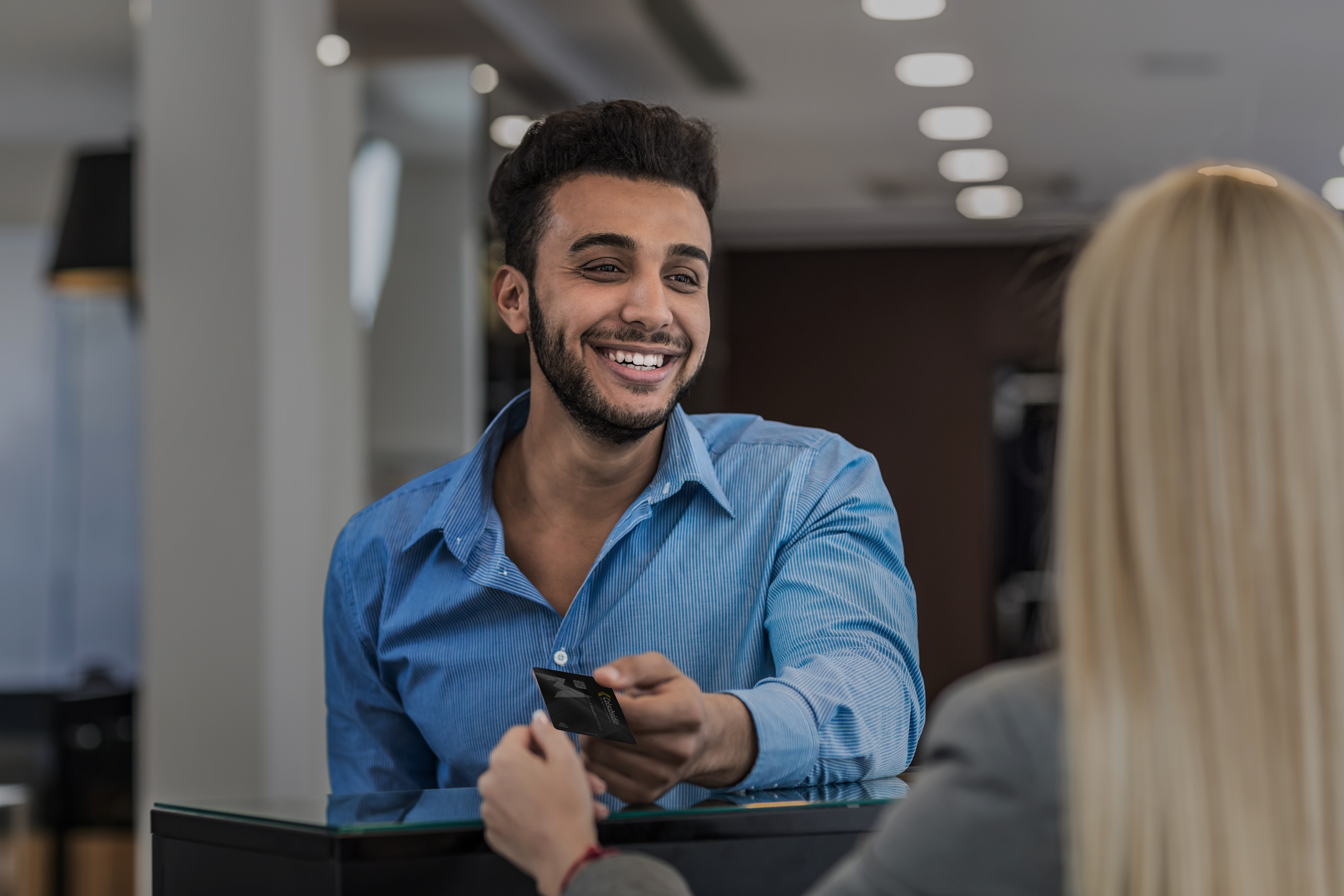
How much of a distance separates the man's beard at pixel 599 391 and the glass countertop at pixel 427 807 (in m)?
0.59

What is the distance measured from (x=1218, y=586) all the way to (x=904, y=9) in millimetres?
4005

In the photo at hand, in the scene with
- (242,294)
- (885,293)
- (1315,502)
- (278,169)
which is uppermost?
(885,293)

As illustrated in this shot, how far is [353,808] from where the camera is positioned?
945mm

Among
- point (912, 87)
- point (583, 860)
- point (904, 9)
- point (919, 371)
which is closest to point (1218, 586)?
point (583, 860)

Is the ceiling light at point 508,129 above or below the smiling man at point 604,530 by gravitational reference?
above

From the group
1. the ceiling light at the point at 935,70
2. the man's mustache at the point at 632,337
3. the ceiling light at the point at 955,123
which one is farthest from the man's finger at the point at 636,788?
the ceiling light at the point at 955,123

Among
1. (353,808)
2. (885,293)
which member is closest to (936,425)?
(885,293)

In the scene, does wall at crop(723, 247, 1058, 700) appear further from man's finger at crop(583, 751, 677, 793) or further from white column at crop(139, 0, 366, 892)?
man's finger at crop(583, 751, 677, 793)

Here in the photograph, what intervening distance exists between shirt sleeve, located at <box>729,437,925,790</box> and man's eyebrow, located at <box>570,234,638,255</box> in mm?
333

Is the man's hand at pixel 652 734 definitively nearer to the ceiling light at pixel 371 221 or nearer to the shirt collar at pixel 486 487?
the shirt collar at pixel 486 487

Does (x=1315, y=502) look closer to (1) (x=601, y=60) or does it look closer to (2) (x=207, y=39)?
(2) (x=207, y=39)

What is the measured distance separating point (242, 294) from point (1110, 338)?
2678mm

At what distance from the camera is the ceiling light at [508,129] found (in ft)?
13.3

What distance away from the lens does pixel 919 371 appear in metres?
8.52
